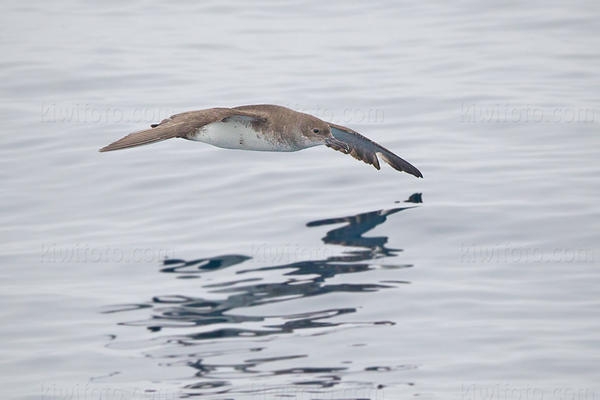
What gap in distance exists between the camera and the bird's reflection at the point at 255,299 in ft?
34.9

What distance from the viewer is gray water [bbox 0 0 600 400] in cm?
1059

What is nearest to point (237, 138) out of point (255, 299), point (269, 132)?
point (269, 132)

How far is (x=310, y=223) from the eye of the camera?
14.2 metres

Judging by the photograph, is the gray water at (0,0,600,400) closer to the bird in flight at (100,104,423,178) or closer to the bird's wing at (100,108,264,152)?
the bird in flight at (100,104,423,178)

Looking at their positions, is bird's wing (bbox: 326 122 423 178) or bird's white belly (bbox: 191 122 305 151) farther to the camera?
bird's wing (bbox: 326 122 423 178)

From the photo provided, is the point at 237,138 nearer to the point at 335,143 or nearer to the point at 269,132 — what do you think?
the point at 269,132

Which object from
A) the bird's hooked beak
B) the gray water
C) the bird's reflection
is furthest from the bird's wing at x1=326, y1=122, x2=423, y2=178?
the bird's reflection

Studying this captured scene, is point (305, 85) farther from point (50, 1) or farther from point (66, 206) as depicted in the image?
point (50, 1)

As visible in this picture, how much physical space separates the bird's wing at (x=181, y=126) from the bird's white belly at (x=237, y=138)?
13 cm

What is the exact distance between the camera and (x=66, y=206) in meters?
15.6

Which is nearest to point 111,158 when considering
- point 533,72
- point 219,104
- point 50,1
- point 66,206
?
point 66,206

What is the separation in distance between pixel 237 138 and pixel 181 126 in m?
1.29

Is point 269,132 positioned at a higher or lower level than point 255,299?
higher

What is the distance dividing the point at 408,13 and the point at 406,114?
8.56 meters
